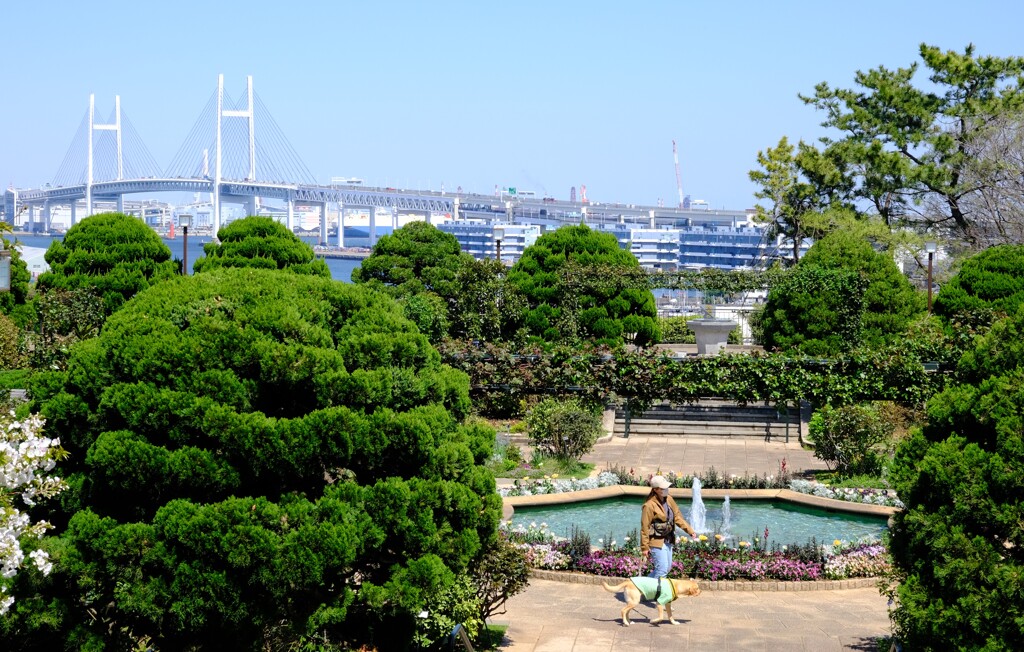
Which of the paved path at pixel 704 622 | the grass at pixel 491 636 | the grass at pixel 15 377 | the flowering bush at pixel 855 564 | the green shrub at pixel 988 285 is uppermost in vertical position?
the green shrub at pixel 988 285

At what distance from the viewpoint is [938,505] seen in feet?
20.0

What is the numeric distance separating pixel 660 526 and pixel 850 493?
5.14 m

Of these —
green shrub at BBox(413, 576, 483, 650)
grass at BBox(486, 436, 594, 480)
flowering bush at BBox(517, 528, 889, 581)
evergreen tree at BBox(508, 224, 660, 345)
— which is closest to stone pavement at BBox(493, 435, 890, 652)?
flowering bush at BBox(517, 528, 889, 581)

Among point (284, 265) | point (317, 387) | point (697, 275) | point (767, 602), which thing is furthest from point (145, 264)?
point (317, 387)

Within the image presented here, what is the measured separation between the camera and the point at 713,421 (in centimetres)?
1958

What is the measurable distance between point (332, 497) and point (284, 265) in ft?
65.4

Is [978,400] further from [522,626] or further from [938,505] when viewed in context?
[522,626]

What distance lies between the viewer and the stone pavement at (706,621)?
7.95 metres

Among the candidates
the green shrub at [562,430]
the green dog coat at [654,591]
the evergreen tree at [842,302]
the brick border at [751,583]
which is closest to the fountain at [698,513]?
the brick border at [751,583]

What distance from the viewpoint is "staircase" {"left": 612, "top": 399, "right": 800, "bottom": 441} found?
19.2m

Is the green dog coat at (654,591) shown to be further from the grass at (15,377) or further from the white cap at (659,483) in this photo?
the grass at (15,377)

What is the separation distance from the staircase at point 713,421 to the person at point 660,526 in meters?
9.92

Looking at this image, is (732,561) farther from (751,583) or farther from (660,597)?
(660,597)

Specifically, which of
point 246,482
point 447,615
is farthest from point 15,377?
point 246,482
